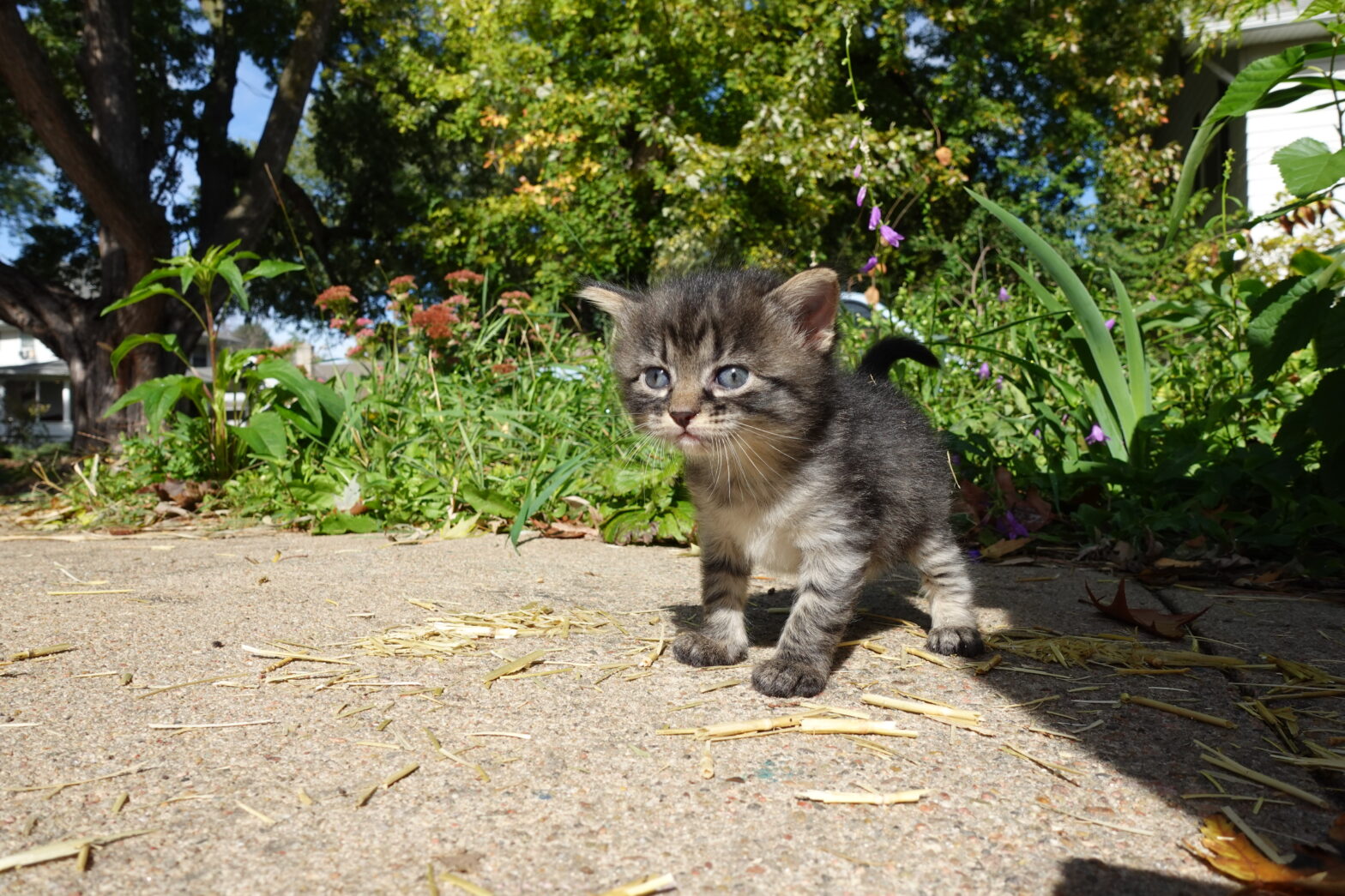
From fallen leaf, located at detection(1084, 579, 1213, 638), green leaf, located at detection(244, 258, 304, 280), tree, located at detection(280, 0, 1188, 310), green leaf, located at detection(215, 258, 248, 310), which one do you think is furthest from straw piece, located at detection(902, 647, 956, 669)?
tree, located at detection(280, 0, 1188, 310)

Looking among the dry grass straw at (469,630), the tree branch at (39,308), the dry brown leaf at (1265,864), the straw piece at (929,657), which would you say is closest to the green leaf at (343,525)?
the dry grass straw at (469,630)

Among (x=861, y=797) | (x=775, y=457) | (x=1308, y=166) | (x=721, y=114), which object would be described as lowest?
(x=861, y=797)

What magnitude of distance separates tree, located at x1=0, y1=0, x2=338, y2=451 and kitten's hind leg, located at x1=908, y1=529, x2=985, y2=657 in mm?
4696

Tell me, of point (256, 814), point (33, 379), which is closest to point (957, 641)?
point (256, 814)

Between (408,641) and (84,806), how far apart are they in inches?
36.9

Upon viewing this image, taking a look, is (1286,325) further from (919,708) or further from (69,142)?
(69,142)

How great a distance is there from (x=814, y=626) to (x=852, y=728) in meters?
0.42

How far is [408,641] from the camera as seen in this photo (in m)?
2.26

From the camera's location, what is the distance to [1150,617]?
2.41 m

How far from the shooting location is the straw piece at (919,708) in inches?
69.8

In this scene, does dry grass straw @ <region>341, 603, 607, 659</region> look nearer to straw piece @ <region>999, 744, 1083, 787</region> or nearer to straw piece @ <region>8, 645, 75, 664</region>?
straw piece @ <region>8, 645, 75, 664</region>

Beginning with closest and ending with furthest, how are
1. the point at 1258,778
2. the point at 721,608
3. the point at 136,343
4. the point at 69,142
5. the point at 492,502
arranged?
1. the point at 1258,778
2. the point at 721,608
3. the point at 492,502
4. the point at 136,343
5. the point at 69,142

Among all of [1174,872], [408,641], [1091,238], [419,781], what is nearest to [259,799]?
[419,781]

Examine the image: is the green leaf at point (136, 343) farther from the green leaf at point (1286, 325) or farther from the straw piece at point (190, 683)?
the green leaf at point (1286, 325)
